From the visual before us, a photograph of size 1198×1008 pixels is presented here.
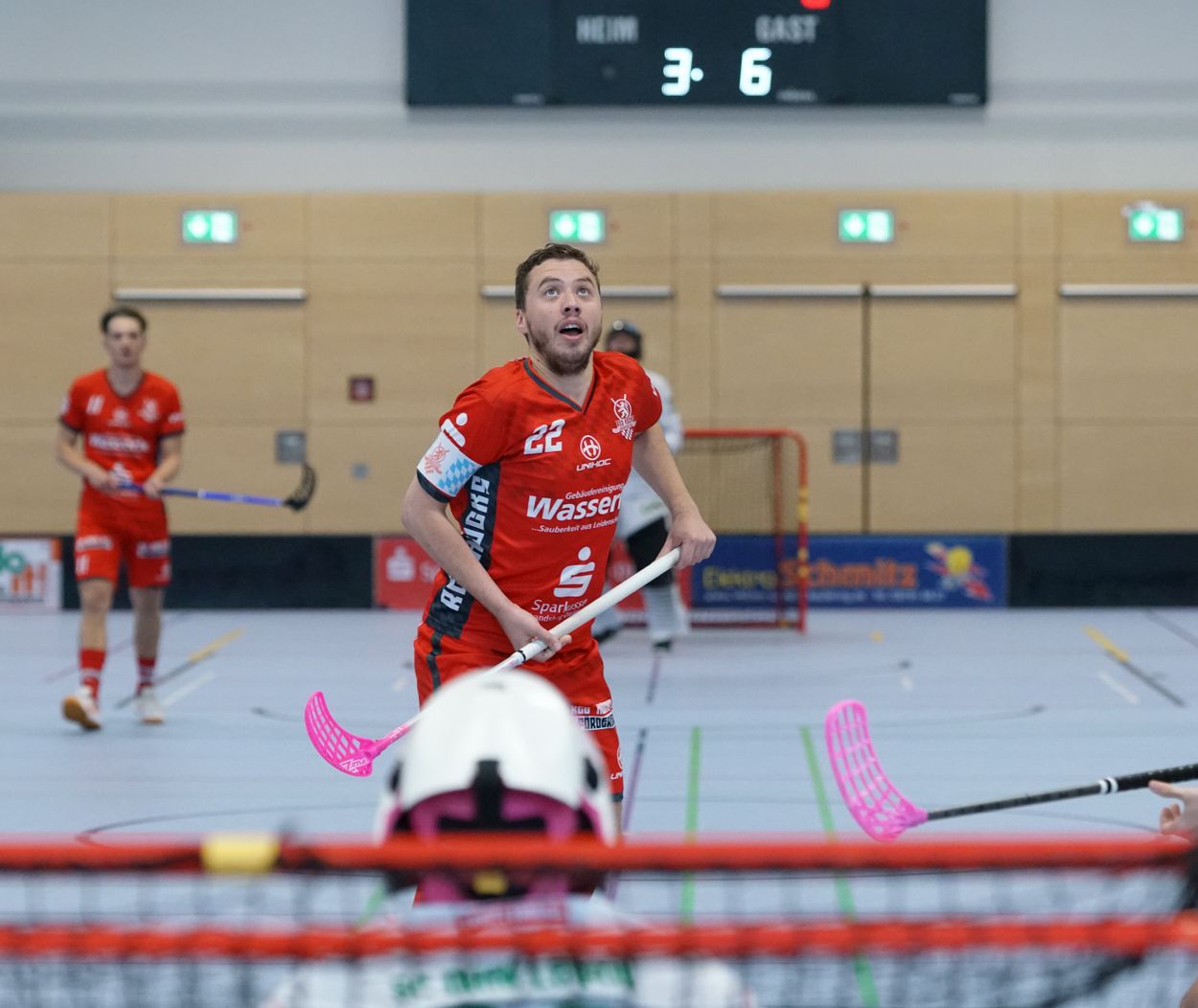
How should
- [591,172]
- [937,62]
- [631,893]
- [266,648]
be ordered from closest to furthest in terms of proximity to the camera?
[631,893]
[266,648]
[937,62]
[591,172]

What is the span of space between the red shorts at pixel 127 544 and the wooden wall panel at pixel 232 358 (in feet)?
16.6

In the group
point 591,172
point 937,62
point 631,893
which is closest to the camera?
point 631,893

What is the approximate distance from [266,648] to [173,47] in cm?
523

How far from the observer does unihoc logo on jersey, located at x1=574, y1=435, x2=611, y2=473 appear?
386 centimetres

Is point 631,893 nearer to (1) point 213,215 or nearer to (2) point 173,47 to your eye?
(1) point 213,215

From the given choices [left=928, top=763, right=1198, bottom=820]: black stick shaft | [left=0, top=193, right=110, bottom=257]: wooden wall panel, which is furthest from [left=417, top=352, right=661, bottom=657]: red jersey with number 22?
[left=0, top=193, right=110, bottom=257]: wooden wall panel

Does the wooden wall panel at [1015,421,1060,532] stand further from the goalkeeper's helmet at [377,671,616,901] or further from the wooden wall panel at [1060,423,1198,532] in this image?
the goalkeeper's helmet at [377,671,616,901]

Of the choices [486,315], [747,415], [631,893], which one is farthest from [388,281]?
[631,893]

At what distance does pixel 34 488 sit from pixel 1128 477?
813cm

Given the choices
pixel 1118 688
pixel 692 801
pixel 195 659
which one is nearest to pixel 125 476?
pixel 195 659

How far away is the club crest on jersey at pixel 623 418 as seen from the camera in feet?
13.0

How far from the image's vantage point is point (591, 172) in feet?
44.0

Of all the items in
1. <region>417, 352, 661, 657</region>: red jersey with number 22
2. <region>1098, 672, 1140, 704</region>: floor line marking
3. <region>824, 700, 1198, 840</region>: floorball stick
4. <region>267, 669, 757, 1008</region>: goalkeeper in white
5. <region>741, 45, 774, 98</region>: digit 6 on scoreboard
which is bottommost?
<region>1098, 672, 1140, 704</region>: floor line marking

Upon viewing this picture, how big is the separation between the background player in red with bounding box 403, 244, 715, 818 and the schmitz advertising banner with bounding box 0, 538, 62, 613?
980 cm
